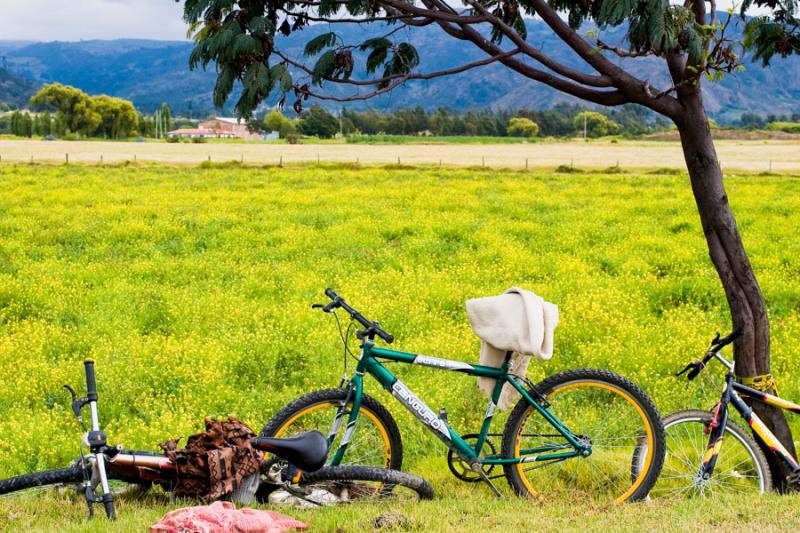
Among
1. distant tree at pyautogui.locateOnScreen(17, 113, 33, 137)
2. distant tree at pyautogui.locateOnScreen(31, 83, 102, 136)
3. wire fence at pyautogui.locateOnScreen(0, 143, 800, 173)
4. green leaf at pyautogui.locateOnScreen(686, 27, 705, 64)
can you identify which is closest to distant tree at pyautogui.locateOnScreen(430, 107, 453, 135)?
distant tree at pyautogui.locateOnScreen(31, 83, 102, 136)

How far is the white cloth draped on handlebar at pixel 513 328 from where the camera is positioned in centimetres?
649

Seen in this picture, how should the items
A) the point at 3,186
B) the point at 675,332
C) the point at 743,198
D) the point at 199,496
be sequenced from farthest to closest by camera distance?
the point at 3,186
the point at 743,198
the point at 675,332
the point at 199,496

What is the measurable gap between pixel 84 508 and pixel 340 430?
2097 mm

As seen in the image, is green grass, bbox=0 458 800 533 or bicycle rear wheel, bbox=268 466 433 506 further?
bicycle rear wheel, bbox=268 466 433 506

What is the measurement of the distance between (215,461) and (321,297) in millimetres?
9085

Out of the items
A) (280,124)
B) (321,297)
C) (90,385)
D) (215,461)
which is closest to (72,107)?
(280,124)

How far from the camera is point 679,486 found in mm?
7629

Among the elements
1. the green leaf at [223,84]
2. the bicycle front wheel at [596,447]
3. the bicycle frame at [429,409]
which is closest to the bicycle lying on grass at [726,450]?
the bicycle front wheel at [596,447]

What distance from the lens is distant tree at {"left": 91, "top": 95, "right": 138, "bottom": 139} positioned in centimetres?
16612

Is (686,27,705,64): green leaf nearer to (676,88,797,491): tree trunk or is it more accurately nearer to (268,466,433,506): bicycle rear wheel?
(676,88,797,491): tree trunk

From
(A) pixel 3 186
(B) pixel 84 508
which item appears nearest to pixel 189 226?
(A) pixel 3 186

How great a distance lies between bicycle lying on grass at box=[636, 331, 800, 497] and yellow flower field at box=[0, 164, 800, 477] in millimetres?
649

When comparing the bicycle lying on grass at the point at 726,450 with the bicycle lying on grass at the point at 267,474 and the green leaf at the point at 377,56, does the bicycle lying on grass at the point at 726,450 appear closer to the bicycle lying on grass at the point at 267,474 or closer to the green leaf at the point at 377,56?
the bicycle lying on grass at the point at 267,474

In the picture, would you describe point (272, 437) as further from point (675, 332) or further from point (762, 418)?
point (675, 332)
